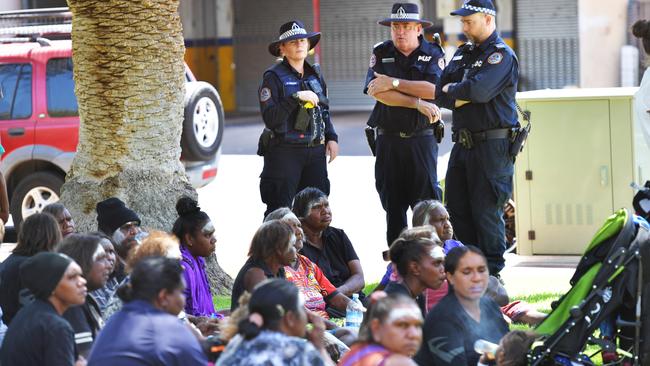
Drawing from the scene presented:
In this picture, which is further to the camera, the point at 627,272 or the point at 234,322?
the point at 627,272

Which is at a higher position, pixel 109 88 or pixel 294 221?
pixel 109 88

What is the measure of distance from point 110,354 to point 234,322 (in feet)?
2.02

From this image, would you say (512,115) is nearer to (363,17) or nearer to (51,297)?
(51,297)

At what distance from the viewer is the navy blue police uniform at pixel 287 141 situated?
31.0ft

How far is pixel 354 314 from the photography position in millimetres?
7523

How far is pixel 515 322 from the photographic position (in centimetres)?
765

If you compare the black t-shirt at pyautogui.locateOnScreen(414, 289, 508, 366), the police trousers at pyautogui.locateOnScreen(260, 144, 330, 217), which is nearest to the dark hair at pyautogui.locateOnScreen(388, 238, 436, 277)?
the black t-shirt at pyautogui.locateOnScreen(414, 289, 508, 366)

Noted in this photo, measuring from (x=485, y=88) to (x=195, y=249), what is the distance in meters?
2.27

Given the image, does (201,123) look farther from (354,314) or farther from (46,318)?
(46,318)

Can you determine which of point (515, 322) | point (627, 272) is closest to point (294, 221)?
point (515, 322)

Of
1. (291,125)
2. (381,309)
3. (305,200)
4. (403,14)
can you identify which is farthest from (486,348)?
(403,14)

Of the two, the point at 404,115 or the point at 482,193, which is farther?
the point at 404,115

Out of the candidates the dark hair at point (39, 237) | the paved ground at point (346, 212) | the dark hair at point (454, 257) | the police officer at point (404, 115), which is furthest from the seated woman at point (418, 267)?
the paved ground at point (346, 212)

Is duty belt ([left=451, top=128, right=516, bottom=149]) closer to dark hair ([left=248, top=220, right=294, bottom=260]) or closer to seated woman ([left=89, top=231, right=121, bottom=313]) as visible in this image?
dark hair ([left=248, top=220, right=294, bottom=260])
